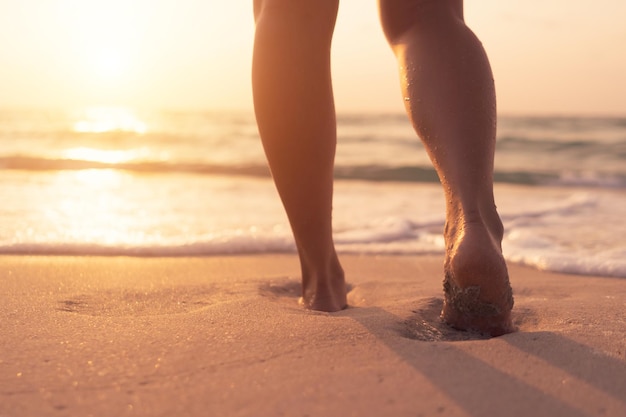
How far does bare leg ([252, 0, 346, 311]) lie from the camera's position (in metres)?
1.43

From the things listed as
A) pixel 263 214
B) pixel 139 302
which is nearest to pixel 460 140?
pixel 139 302

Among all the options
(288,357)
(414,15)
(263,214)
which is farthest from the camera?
(263,214)

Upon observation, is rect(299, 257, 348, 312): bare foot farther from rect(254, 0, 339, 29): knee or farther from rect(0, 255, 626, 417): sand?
rect(254, 0, 339, 29): knee

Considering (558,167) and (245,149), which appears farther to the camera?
(245,149)

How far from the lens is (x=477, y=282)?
4.09 ft

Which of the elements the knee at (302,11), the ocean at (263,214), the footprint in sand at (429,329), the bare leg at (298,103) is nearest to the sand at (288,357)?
the footprint in sand at (429,329)

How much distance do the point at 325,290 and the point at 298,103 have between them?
40cm

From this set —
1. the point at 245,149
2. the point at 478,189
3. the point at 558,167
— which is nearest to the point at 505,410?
the point at 478,189

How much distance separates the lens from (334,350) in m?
1.15

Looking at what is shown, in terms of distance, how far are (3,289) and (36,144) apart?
10.3m

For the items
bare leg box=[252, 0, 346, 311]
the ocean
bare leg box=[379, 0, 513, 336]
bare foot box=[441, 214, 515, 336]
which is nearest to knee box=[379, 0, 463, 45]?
bare leg box=[379, 0, 513, 336]

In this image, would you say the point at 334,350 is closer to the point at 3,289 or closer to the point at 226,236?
the point at 3,289

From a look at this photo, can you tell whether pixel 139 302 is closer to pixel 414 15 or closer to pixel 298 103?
pixel 298 103

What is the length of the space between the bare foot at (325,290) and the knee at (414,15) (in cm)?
51
